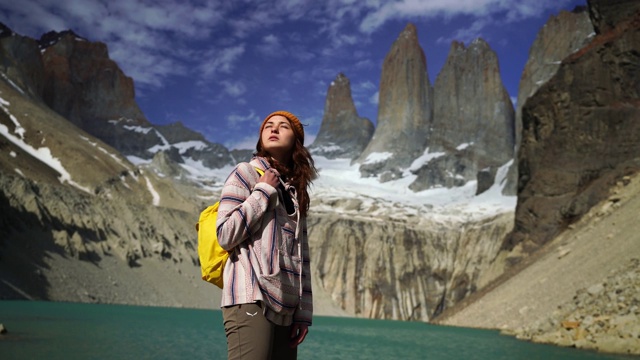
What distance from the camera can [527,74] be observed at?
338 feet

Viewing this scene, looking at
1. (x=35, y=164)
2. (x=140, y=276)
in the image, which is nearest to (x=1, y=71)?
(x=35, y=164)

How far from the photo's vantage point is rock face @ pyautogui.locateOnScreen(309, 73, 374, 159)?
159 meters

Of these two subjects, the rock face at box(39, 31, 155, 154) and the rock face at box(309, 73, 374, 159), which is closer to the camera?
the rock face at box(39, 31, 155, 154)

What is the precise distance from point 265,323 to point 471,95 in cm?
13141

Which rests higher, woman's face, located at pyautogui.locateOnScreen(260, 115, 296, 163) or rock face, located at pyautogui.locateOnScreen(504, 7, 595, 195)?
rock face, located at pyautogui.locateOnScreen(504, 7, 595, 195)

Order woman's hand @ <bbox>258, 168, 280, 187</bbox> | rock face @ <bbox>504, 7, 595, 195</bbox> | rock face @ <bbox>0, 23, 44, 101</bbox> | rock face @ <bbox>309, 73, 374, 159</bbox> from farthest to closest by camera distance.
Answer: rock face @ <bbox>309, 73, 374, 159</bbox>
rock face @ <bbox>504, 7, 595, 195</bbox>
rock face @ <bbox>0, 23, 44, 101</bbox>
woman's hand @ <bbox>258, 168, 280, 187</bbox>

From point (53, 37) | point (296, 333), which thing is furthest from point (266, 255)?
point (53, 37)

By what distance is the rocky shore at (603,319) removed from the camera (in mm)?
15703

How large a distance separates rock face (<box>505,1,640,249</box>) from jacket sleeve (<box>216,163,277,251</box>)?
36271 mm

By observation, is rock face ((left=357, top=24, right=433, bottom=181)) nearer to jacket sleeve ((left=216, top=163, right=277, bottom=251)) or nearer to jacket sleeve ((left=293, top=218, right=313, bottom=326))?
jacket sleeve ((left=293, top=218, right=313, bottom=326))

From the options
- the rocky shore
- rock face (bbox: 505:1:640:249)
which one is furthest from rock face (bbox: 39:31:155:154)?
the rocky shore

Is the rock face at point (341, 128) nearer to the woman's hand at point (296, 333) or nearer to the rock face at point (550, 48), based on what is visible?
the rock face at point (550, 48)

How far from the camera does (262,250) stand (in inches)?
126

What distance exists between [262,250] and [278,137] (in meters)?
0.81
